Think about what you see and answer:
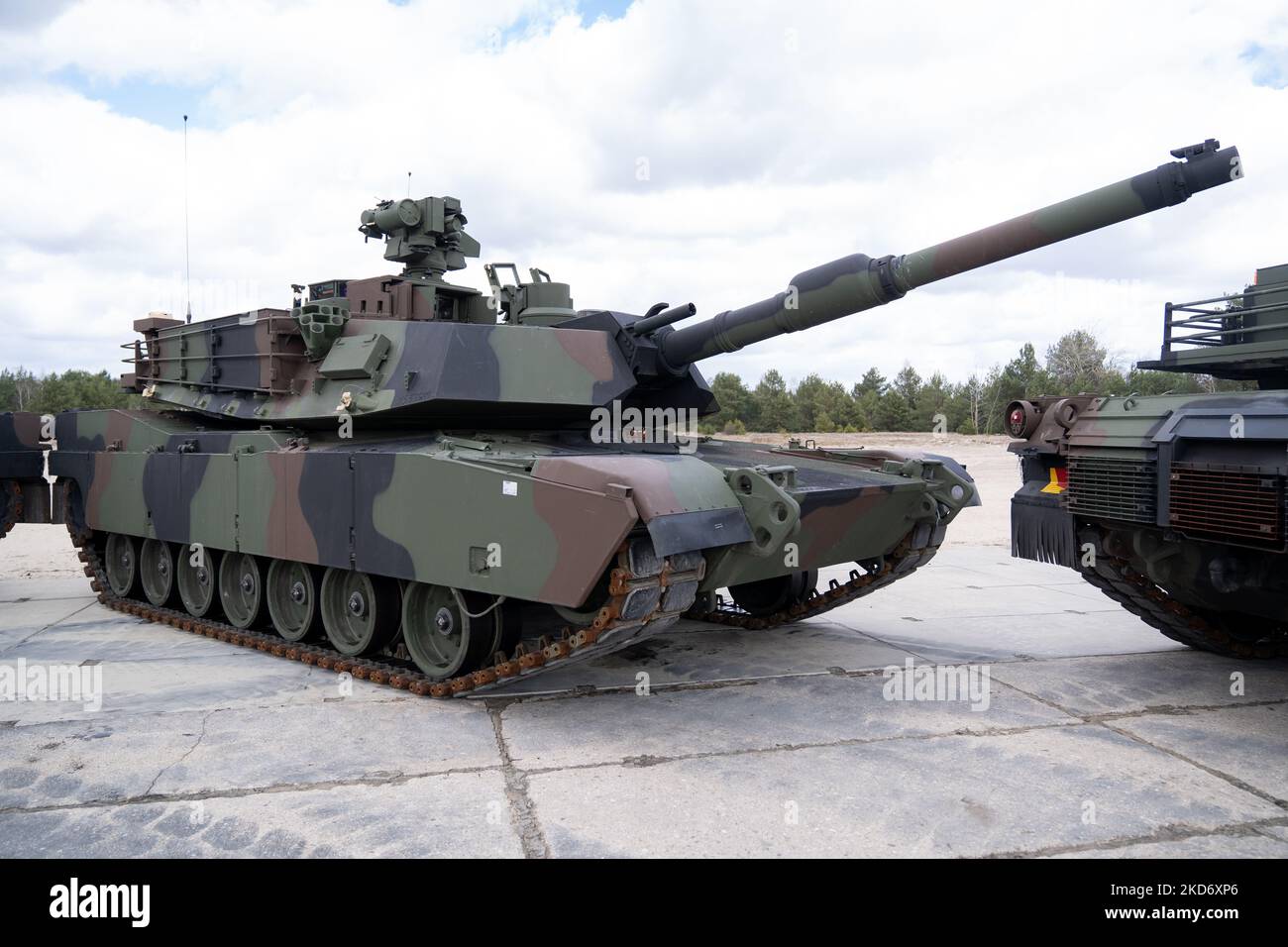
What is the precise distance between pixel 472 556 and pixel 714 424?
34.9 m

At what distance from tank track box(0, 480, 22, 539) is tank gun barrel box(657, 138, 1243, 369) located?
8481mm

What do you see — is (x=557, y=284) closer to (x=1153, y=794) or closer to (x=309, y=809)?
(x=309, y=809)

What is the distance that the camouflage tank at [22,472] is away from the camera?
464 inches

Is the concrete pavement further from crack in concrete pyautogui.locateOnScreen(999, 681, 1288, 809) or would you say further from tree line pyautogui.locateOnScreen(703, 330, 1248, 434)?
tree line pyautogui.locateOnScreen(703, 330, 1248, 434)

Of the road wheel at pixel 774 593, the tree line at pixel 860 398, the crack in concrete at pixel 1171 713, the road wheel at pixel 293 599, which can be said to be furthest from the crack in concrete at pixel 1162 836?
the tree line at pixel 860 398

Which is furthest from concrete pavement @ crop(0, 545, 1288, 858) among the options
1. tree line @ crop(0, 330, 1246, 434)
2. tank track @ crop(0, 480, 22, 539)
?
tree line @ crop(0, 330, 1246, 434)

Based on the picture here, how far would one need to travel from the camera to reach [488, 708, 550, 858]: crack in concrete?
15.2 feet

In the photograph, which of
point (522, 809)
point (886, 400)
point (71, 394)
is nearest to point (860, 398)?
point (886, 400)

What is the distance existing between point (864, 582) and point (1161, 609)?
2373mm

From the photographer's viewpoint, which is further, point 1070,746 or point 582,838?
point 1070,746

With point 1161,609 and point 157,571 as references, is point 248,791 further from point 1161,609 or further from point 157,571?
point 1161,609

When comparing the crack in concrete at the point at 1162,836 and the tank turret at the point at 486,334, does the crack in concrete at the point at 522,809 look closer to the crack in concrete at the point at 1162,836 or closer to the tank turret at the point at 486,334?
the crack in concrete at the point at 1162,836

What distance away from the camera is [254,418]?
9.41 metres

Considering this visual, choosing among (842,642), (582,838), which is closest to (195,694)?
(582,838)
